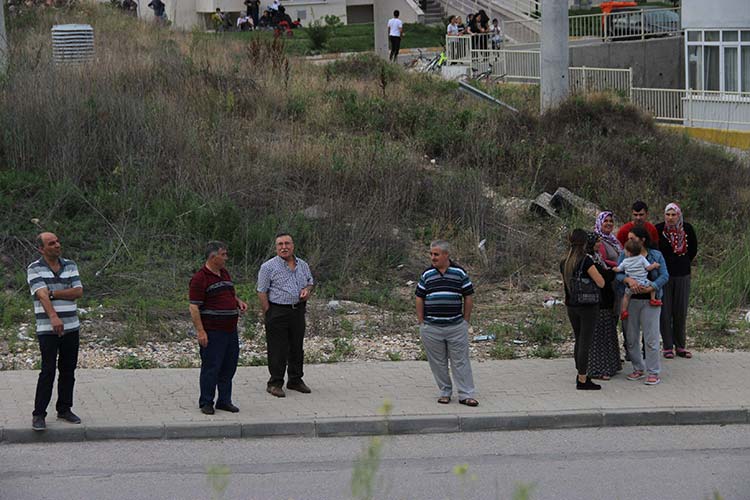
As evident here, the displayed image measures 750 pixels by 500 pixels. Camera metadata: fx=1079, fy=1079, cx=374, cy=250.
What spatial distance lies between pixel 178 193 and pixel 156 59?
7.63m

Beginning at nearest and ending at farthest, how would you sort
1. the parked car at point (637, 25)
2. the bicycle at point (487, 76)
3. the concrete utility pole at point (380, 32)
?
1. the bicycle at point (487, 76)
2. the concrete utility pole at point (380, 32)
3. the parked car at point (637, 25)

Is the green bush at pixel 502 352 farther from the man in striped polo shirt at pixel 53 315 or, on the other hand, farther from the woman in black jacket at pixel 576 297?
the man in striped polo shirt at pixel 53 315

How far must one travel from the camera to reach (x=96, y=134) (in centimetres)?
1752

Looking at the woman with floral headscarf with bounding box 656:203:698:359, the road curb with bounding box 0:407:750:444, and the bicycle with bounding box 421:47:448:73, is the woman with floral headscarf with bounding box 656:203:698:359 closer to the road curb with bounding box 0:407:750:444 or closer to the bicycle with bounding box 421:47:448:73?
the road curb with bounding box 0:407:750:444

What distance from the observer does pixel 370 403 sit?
10.3 m

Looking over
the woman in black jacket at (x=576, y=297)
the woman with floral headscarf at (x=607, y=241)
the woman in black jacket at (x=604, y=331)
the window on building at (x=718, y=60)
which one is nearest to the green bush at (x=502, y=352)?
the woman in black jacket at (x=604, y=331)

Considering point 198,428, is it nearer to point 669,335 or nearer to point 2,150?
point 669,335

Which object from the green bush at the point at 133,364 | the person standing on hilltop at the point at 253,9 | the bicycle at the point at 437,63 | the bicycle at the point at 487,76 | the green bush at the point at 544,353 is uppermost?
the person standing on hilltop at the point at 253,9

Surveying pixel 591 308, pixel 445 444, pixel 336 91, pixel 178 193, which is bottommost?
pixel 445 444

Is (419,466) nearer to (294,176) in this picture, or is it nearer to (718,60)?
(294,176)

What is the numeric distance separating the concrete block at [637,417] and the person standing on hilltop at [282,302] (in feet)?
9.97

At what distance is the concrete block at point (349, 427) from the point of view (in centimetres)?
973

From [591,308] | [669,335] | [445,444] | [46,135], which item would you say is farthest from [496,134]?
[445,444]

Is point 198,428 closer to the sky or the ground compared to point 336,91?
closer to the ground
